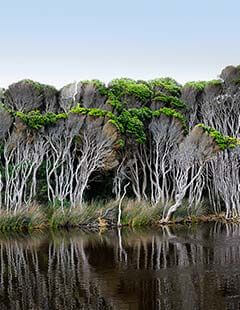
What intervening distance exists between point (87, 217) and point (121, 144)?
3811 mm

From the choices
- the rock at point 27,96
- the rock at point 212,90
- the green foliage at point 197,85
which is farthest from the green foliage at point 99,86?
the rock at point 212,90

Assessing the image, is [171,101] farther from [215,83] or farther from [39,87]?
[39,87]

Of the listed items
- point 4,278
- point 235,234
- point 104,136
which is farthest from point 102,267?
point 104,136

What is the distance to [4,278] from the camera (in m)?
13.2

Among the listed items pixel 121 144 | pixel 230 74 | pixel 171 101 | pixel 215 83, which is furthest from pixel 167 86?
pixel 121 144

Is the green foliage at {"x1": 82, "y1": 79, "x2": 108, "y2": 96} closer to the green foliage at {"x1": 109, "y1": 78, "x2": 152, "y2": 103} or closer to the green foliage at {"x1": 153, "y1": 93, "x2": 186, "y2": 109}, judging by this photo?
the green foliage at {"x1": 109, "y1": 78, "x2": 152, "y2": 103}

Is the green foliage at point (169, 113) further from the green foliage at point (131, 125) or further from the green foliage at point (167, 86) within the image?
the green foliage at point (167, 86)

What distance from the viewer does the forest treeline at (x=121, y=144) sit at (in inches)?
1001

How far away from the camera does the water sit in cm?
1042

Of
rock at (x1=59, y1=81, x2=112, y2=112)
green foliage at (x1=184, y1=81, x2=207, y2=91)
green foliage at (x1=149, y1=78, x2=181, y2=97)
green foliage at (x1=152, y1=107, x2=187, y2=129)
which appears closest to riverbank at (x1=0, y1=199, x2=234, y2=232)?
green foliage at (x1=152, y1=107, x2=187, y2=129)

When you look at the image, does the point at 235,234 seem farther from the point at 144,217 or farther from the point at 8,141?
the point at 8,141

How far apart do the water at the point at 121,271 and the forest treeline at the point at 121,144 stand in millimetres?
5240

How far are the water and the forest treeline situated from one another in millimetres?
5240

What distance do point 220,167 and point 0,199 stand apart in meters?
12.0
